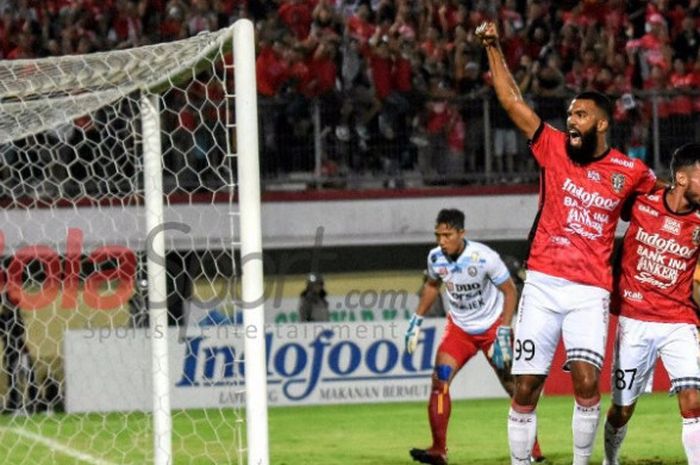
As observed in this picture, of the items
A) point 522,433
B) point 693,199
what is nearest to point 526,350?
point 522,433

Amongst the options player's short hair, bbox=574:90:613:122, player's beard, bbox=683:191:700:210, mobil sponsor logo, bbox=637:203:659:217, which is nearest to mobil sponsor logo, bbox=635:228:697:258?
mobil sponsor logo, bbox=637:203:659:217

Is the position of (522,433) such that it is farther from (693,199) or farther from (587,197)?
(693,199)

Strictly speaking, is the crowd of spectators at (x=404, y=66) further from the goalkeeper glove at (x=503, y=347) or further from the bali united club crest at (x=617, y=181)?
the bali united club crest at (x=617, y=181)

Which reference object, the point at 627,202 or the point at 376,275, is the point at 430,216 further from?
the point at 627,202

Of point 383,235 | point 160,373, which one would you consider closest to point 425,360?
point 383,235

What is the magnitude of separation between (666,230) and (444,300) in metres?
10.4

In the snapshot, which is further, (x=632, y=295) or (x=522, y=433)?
(x=632, y=295)

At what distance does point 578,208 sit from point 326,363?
8.22 meters

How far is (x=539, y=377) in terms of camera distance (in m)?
7.47

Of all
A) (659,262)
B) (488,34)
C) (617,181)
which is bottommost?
(659,262)

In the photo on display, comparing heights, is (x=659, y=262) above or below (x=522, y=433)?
above

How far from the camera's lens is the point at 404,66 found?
1672 cm

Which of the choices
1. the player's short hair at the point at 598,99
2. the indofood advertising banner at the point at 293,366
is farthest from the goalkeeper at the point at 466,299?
the indofood advertising banner at the point at 293,366

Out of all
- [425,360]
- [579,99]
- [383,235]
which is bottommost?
[425,360]
